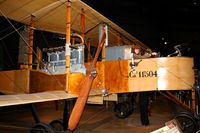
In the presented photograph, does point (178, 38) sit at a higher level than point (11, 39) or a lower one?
higher

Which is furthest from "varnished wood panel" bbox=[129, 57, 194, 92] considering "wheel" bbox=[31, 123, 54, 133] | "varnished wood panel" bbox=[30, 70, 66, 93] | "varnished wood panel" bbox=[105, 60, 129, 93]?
"wheel" bbox=[31, 123, 54, 133]

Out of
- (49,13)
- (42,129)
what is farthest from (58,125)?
(49,13)

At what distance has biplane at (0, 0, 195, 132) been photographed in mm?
4797

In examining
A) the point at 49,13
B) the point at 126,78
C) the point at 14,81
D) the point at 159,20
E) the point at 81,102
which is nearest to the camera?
the point at 81,102

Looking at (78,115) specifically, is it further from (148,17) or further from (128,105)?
(148,17)

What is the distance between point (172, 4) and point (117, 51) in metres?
14.3

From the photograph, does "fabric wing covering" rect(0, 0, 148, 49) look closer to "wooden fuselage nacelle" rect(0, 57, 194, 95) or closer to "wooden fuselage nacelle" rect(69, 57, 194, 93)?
"wooden fuselage nacelle" rect(0, 57, 194, 95)

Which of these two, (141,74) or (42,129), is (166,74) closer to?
(141,74)

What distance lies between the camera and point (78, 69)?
538cm

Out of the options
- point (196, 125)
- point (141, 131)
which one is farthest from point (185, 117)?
point (141, 131)

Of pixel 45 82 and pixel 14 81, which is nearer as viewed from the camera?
pixel 45 82

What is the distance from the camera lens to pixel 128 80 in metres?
5.18

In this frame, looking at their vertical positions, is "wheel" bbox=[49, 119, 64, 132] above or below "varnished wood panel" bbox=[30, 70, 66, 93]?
below

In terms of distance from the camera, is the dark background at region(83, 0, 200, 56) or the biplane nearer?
the biplane
